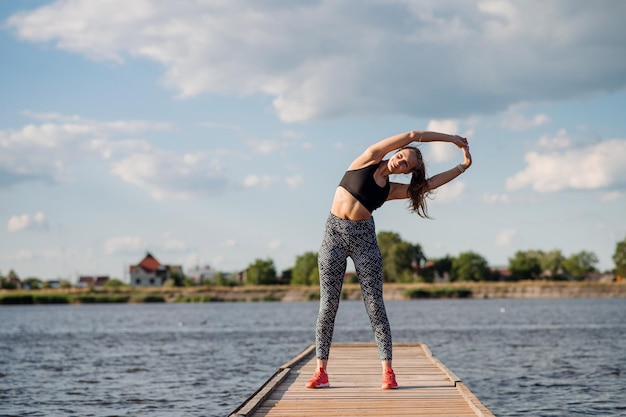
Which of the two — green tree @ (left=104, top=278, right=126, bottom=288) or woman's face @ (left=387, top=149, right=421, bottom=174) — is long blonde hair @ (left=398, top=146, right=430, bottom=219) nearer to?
woman's face @ (left=387, top=149, right=421, bottom=174)

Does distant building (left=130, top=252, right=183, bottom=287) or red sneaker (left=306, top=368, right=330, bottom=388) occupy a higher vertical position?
distant building (left=130, top=252, right=183, bottom=287)

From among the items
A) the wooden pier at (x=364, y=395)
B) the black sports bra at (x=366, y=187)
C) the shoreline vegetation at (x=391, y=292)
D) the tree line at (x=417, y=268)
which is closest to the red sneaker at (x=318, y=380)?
the wooden pier at (x=364, y=395)

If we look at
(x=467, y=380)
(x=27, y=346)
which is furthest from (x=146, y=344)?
(x=467, y=380)

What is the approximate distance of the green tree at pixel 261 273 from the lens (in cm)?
15612

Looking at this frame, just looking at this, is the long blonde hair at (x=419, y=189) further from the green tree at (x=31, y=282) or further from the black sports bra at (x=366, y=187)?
the green tree at (x=31, y=282)

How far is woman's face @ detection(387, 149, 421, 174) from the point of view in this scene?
7457 millimetres

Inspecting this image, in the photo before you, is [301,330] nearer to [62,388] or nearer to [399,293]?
[62,388]

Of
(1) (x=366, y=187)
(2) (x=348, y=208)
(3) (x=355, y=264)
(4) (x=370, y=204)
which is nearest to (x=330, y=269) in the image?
(3) (x=355, y=264)

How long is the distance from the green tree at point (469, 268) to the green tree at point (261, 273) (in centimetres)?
3755

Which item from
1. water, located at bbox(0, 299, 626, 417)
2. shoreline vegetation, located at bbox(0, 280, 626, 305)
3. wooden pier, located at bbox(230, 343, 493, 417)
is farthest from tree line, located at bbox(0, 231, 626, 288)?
wooden pier, located at bbox(230, 343, 493, 417)

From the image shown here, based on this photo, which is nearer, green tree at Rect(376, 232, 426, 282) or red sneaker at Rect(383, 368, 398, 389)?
red sneaker at Rect(383, 368, 398, 389)

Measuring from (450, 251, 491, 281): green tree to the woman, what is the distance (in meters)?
142

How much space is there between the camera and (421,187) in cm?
764

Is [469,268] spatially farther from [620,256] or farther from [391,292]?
[391,292]
